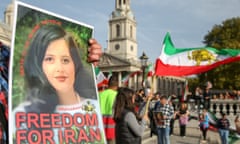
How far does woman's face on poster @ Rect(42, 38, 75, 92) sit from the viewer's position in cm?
322

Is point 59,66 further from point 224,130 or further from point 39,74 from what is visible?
point 224,130

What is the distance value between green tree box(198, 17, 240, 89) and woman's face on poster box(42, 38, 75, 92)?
35.3 meters

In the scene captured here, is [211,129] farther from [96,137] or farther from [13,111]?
[13,111]

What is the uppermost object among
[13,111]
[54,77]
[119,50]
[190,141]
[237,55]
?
[119,50]

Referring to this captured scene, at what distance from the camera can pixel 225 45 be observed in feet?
129

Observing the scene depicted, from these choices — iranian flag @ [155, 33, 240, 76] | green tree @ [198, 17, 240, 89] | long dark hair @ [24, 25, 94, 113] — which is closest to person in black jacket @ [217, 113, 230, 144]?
iranian flag @ [155, 33, 240, 76]

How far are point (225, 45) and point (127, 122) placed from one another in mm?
36681

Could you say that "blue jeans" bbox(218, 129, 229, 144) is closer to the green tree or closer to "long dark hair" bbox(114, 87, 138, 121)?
"long dark hair" bbox(114, 87, 138, 121)

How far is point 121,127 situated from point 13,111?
227 cm

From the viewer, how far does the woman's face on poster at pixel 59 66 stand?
3.22 meters

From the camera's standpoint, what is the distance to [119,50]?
8062 centimetres

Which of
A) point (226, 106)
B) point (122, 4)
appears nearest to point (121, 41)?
point (122, 4)

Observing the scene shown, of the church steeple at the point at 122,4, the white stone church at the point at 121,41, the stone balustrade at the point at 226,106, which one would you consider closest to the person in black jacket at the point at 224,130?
the stone balustrade at the point at 226,106

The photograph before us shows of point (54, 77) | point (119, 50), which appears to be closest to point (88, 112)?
point (54, 77)
